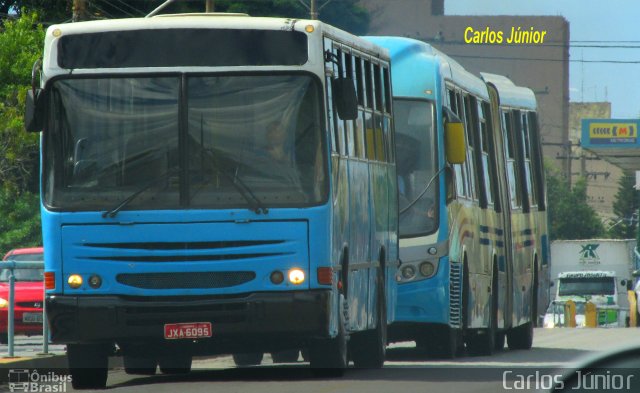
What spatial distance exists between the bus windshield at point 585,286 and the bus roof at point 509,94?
36.4m

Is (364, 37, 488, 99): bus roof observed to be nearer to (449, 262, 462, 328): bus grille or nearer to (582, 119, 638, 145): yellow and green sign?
(449, 262, 462, 328): bus grille

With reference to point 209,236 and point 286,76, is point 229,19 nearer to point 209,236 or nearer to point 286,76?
point 286,76

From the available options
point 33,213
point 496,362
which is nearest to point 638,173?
point 33,213

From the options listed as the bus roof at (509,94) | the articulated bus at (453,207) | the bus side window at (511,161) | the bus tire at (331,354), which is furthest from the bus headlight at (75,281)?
the bus roof at (509,94)

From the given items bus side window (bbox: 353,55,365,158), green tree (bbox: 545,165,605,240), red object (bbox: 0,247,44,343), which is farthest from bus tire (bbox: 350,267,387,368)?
green tree (bbox: 545,165,605,240)

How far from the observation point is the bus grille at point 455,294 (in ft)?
64.4

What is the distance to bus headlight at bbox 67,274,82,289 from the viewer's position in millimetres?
13703

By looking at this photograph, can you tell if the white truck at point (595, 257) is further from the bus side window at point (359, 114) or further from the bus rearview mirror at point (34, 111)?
the bus rearview mirror at point (34, 111)

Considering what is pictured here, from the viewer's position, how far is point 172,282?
13672 millimetres

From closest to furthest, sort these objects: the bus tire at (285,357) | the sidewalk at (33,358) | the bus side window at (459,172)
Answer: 1. the sidewalk at (33,358)
2. the bus side window at (459,172)
3. the bus tire at (285,357)

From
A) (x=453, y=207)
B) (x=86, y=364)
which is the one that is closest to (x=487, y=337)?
(x=453, y=207)

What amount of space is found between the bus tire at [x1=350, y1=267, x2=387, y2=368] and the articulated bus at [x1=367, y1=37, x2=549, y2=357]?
2.61 meters

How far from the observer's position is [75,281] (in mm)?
13711

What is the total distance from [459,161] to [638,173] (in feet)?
231
